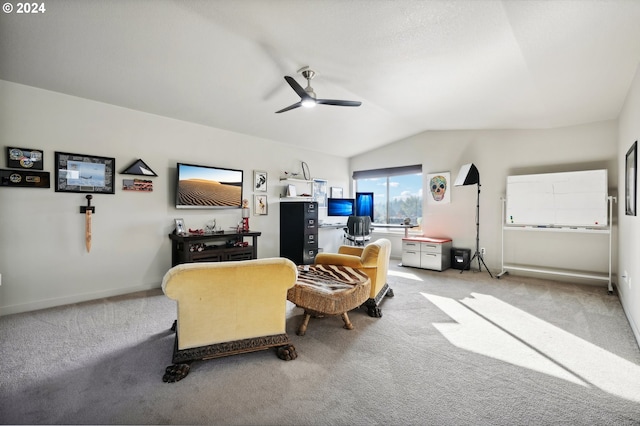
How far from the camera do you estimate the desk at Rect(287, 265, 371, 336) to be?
252 centimetres

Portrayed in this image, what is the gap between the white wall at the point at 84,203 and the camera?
10.0 ft

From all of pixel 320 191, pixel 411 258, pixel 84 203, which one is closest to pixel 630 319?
pixel 411 258

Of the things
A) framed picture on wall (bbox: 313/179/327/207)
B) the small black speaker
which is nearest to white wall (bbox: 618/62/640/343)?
the small black speaker

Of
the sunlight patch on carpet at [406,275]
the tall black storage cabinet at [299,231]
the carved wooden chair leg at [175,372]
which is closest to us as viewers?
the carved wooden chair leg at [175,372]

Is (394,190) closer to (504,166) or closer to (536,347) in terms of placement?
(504,166)

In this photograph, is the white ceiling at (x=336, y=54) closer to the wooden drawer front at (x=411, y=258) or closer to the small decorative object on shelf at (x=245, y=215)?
the small decorative object on shelf at (x=245, y=215)

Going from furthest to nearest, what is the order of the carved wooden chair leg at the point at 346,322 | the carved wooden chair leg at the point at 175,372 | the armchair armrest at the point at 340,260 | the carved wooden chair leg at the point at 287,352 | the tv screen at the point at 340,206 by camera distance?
1. the tv screen at the point at 340,206
2. the armchair armrest at the point at 340,260
3. the carved wooden chair leg at the point at 346,322
4. the carved wooden chair leg at the point at 287,352
5. the carved wooden chair leg at the point at 175,372

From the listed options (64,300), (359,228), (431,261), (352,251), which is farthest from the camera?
(359,228)

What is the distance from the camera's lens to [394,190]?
6742 mm

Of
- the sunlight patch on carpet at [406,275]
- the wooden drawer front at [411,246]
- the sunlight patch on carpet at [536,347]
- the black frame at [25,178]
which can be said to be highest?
the black frame at [25,178]

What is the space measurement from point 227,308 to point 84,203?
2.73 metres

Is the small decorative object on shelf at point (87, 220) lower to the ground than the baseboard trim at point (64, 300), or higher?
higher

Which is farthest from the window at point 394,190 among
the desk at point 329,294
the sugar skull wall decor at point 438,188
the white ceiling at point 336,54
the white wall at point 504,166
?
the desk at point 329,294

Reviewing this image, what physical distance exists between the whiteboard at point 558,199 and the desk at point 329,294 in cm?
332
